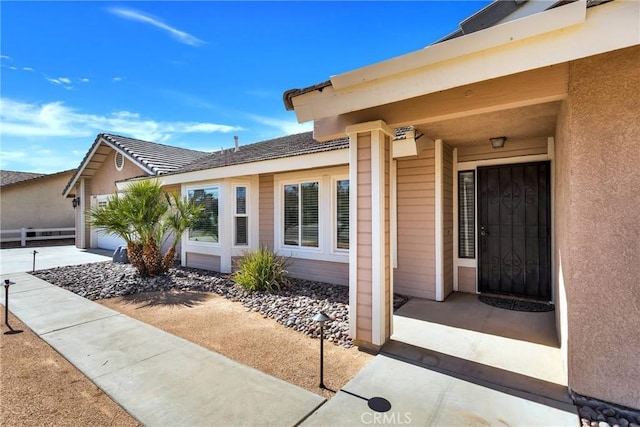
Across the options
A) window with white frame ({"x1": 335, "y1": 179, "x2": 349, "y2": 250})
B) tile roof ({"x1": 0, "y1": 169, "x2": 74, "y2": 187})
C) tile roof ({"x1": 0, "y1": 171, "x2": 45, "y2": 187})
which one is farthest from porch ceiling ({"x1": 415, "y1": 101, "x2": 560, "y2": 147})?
tile roof ({"x1": 0, "y1": 171, "x2": 45, "y2": 187})

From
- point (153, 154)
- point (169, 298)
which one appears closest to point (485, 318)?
point (169, 298)

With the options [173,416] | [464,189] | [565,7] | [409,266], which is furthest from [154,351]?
[464,189]

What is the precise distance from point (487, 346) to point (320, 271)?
165 inches

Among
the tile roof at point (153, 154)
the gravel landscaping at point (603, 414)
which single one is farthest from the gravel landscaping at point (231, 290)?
the tile roof at point (153, 154)

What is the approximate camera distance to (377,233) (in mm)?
3697

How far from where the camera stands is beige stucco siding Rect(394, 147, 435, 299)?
5836 mm

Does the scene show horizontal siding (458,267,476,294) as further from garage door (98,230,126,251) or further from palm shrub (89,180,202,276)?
garage door (98,230,126,251)

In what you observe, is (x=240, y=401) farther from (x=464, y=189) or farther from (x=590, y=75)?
(x=464, y=189)

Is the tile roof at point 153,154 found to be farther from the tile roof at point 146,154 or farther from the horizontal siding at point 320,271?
the horizontal siding at point 320,271

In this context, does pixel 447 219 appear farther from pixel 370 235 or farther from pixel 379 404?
pixel 379 404

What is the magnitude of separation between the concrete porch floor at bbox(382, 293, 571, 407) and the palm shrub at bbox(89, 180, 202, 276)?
6.40 metres

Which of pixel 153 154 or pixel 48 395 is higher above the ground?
pixel 153 154

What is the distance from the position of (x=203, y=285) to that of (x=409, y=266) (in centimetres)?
476

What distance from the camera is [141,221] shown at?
308 inches
